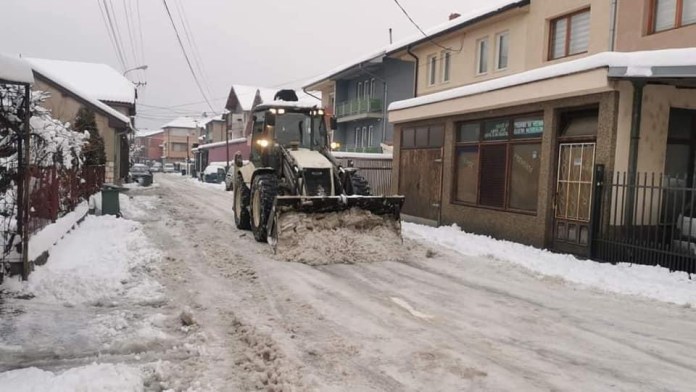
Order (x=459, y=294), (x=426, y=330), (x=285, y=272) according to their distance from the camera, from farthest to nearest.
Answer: (x=285, y=272)
(x=459, y=294)
(x=426, y=330)

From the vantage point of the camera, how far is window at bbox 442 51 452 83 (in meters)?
20.1

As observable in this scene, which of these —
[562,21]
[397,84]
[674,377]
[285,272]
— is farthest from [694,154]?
[397,84]

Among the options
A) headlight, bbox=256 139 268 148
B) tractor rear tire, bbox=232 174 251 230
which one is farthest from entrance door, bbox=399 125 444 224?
tractor rear tire, bbox=232 174 251 230

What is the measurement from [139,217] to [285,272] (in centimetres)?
806

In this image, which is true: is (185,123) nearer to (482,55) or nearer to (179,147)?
(179,147)

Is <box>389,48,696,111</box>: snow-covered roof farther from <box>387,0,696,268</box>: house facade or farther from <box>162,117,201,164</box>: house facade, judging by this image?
<box>162,117,201,164</box>: house facade

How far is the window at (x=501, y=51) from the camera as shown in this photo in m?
17.1

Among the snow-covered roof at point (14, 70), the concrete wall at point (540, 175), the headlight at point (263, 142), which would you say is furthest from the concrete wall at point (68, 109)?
the concrete wall at point (540, 175)

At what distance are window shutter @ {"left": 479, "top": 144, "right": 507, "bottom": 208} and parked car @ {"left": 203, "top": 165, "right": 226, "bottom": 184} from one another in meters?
28.7

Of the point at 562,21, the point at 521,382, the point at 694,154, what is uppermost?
the point at 562,21

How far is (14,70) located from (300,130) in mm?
7166

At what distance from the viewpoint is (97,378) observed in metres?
3.90

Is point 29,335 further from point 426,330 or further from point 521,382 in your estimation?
point 521,382

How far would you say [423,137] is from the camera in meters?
15.4
